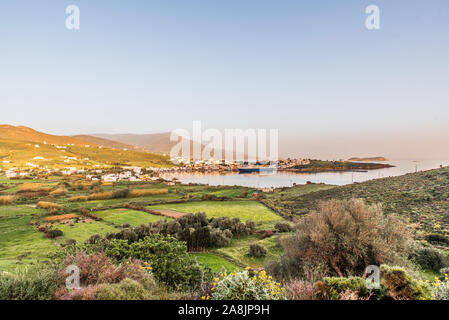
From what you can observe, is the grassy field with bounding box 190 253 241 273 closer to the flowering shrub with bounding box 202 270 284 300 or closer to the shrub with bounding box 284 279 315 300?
the shrub with bounding box 284 279 315 300

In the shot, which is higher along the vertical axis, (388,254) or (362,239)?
(362,239)

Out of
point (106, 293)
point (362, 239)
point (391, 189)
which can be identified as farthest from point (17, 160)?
point (391, 189)

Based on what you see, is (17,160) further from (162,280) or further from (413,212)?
(413,212)

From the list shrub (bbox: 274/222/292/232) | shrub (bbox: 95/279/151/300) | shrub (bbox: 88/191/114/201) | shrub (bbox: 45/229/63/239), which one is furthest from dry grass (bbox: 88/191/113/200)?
shrub (bbox: 95/279/151/300)

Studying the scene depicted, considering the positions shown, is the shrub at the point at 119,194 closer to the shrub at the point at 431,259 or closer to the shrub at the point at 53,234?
the shrub at the point at 53,234

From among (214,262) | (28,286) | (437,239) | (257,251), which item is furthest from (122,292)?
(437,239)
